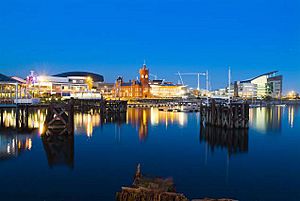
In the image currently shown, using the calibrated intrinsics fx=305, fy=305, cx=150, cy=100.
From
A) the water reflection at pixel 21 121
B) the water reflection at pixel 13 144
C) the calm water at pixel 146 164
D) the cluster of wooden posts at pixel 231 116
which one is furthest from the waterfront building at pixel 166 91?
the water reflection at pixel 13 144

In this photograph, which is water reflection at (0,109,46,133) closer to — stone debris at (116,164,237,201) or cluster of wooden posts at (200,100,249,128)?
cluster of wooden posts at (200,100,249,128)

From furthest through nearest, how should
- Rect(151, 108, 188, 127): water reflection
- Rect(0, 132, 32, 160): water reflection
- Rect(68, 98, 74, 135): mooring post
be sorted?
Rect(151, 108, 188, 127): water reflection < Rect(68, 98, 74, 135): mooring post < Rect(0, 132, 32, 160): water reflection

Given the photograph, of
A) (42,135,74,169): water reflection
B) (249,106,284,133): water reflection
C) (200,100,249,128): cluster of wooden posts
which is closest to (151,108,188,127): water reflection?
(200,100,249,128): cluster of wooden posts

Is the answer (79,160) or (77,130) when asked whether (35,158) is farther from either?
(77,130)

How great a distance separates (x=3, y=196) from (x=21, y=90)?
5006 cm

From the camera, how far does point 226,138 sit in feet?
90.2

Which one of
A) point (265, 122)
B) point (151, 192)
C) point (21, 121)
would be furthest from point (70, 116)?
point (265, 122)

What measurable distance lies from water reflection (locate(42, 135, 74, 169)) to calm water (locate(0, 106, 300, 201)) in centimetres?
5

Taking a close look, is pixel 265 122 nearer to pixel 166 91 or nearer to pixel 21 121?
pixel 21 121

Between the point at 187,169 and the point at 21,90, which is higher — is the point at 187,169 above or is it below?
below

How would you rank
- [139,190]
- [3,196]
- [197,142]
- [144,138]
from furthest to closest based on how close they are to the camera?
[144,138] < [197,142] < [3,196] < [139,190]

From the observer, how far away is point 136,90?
124875 millimetres

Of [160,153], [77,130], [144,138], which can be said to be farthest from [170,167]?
[77,130]

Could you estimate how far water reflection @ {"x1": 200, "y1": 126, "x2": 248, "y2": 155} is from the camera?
2373cm
